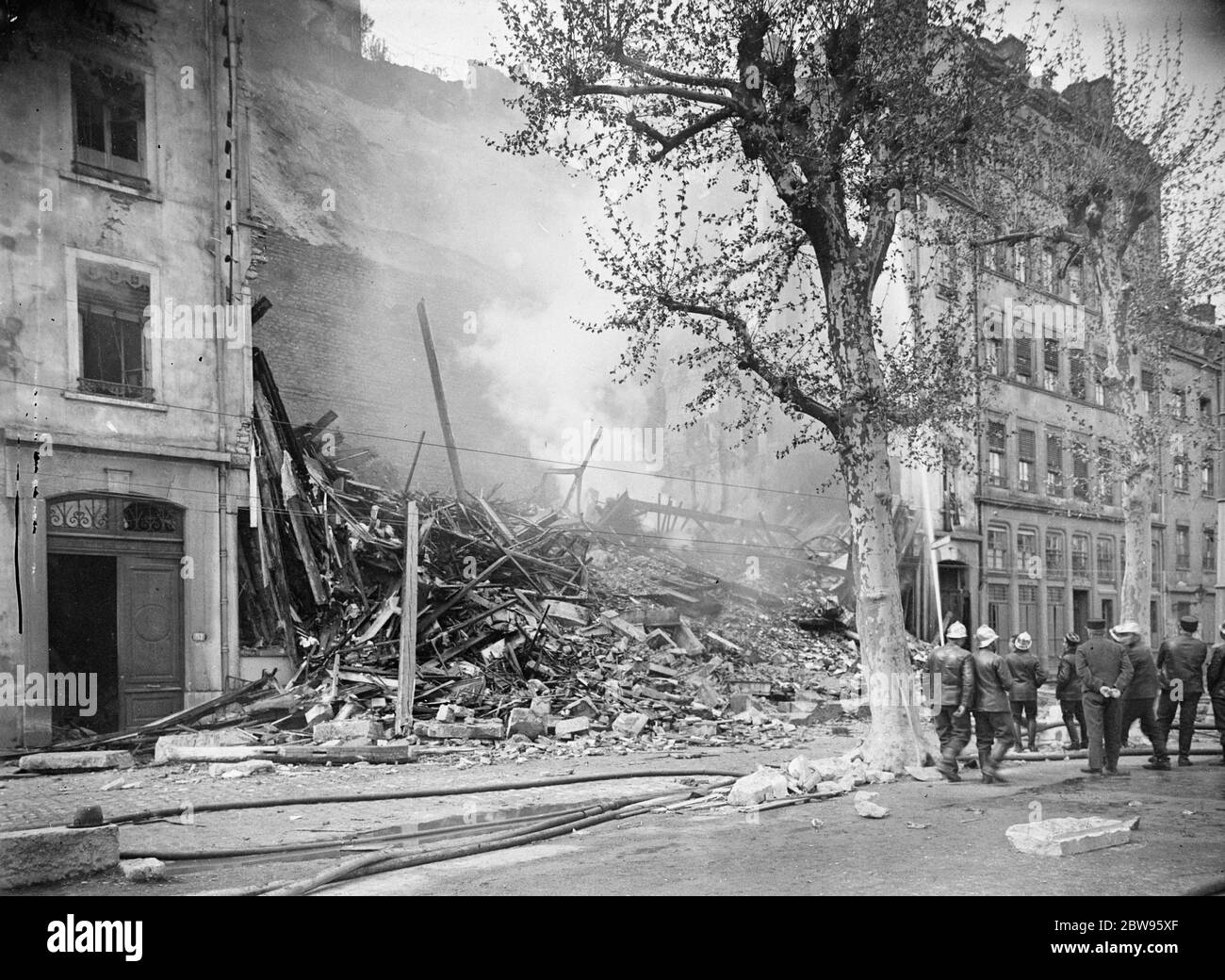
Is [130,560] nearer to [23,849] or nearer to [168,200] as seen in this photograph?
[168,200]

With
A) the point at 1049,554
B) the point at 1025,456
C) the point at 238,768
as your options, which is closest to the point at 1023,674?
the point at 238,768

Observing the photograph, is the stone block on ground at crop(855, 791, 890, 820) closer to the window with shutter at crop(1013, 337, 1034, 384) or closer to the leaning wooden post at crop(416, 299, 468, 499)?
the leaning wooden post at crop(416, 299, 468, 499)

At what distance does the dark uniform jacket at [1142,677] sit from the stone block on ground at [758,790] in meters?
4.62

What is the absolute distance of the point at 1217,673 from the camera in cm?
1080

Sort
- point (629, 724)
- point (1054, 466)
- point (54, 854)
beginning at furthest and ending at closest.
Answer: point (1054, 466) < point (629, 724) < point (54, 854)

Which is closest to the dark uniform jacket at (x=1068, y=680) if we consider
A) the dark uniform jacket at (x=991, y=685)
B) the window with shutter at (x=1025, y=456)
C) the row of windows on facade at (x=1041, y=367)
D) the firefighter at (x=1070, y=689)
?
the firefighter at (x=1070, y=689)

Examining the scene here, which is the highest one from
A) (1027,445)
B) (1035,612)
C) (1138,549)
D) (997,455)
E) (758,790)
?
(1027,445)

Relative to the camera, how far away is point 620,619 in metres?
18.7

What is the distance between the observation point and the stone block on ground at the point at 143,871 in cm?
605

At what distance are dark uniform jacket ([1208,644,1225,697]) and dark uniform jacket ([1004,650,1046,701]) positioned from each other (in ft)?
6.14

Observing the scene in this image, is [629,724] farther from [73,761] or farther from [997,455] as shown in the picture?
[997,455]

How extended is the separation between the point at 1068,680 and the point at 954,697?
302cm
